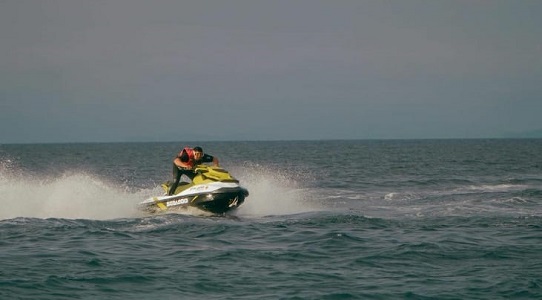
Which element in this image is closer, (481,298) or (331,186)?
(481,298)

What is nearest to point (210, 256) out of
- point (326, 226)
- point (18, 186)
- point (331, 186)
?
point (326, 226)

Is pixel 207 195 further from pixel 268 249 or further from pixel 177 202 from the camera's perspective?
pixel 268 249

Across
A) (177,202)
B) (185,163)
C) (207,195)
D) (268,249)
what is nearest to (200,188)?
(207,195)

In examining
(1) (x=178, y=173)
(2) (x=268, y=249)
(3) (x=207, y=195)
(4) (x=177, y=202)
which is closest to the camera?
(2) (x=268, y=249)

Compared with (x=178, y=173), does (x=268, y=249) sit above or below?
below

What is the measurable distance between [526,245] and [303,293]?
599 centimetres

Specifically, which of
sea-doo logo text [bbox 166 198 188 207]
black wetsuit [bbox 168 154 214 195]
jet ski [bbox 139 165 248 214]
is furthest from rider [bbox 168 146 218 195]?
sea-doo logo text [bbox 166 198 188 207]

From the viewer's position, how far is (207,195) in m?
20.0

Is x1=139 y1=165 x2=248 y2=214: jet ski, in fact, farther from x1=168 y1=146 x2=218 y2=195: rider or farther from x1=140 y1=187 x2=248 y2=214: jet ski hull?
x1=168 y1=146 x2=218 y2=195: rider

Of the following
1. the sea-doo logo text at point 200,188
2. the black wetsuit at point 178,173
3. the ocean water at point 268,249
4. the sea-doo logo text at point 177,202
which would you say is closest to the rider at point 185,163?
the black wetsuit at point 178,173

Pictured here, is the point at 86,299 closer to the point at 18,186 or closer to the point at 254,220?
the point at 254,220

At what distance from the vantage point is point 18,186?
2516cm

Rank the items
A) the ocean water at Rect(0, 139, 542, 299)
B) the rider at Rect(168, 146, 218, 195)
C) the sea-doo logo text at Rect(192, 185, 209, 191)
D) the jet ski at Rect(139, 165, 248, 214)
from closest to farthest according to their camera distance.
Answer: the ocean water at Rect(0, 139, 542, 299) < the jet ski at Rect(139, 165, 248, 214) < the sea-doo logo text at Rect(192, 185, 209, 191) < the rider at Rect(168, 146, 218, 195)

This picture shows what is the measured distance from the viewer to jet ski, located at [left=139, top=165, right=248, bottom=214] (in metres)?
20.0
